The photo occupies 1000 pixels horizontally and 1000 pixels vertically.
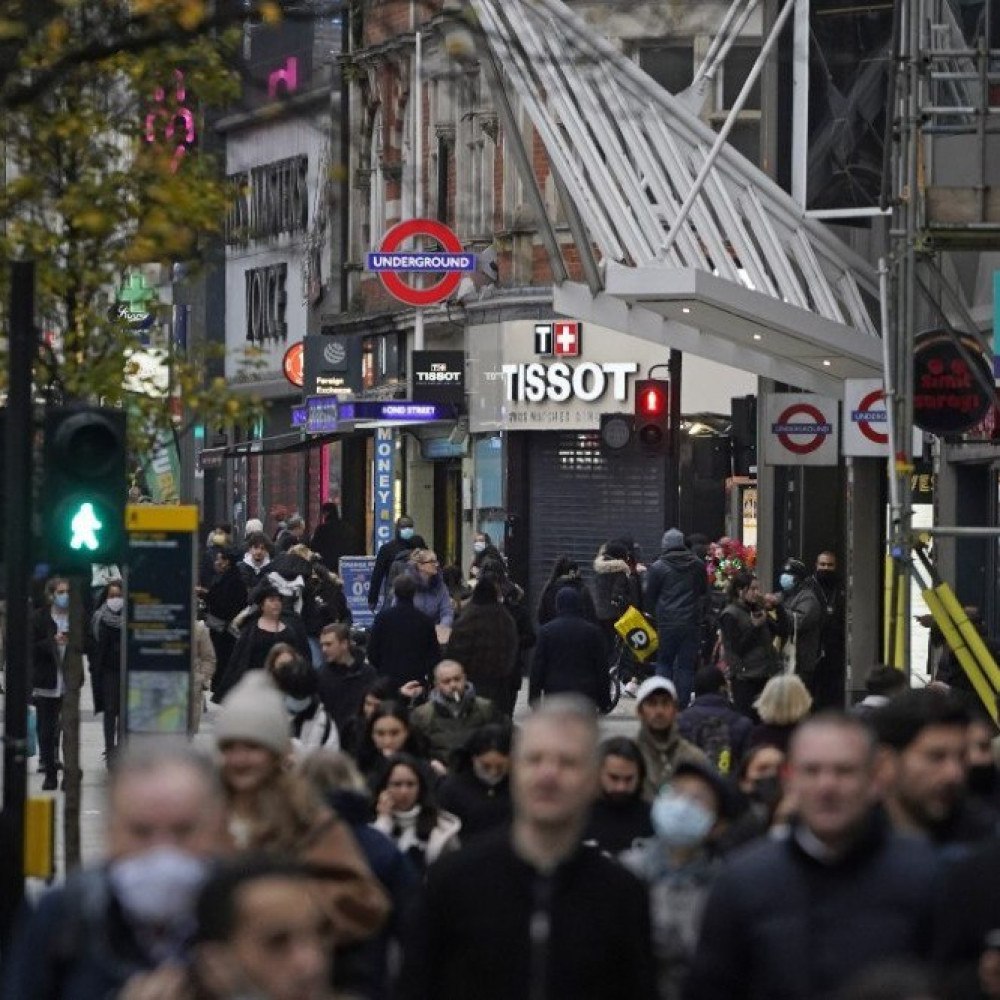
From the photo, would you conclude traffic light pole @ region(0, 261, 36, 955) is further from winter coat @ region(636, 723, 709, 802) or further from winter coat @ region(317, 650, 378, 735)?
winter coat @ region(317, 650, 378, 735)

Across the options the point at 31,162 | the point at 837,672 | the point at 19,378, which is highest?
the point at 31,162

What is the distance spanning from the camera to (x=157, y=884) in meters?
6.54

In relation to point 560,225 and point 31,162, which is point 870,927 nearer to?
point 31,162

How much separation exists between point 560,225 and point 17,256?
30.7 metres

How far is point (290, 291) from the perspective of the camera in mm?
67312

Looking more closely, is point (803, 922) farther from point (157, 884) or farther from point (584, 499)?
point (584, 499)

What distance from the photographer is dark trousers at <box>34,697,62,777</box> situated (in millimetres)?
24547

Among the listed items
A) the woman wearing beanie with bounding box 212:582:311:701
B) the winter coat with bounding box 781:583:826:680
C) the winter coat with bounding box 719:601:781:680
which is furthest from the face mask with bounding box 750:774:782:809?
the winter coat with bounding box 781:583:826:680

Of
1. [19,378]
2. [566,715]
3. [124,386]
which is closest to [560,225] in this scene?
[124,386]

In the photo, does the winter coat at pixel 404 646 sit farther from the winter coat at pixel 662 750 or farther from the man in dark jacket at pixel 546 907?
the man in dark jacket at pixel 546 907

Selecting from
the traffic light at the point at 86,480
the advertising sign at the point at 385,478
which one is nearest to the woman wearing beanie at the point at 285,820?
the traffic light at the point at 86,480

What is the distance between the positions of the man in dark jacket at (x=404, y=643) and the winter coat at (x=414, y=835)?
1233 centimetres

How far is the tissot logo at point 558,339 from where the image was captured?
48406 mm

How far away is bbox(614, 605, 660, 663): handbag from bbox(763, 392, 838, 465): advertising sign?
3.85 meters
